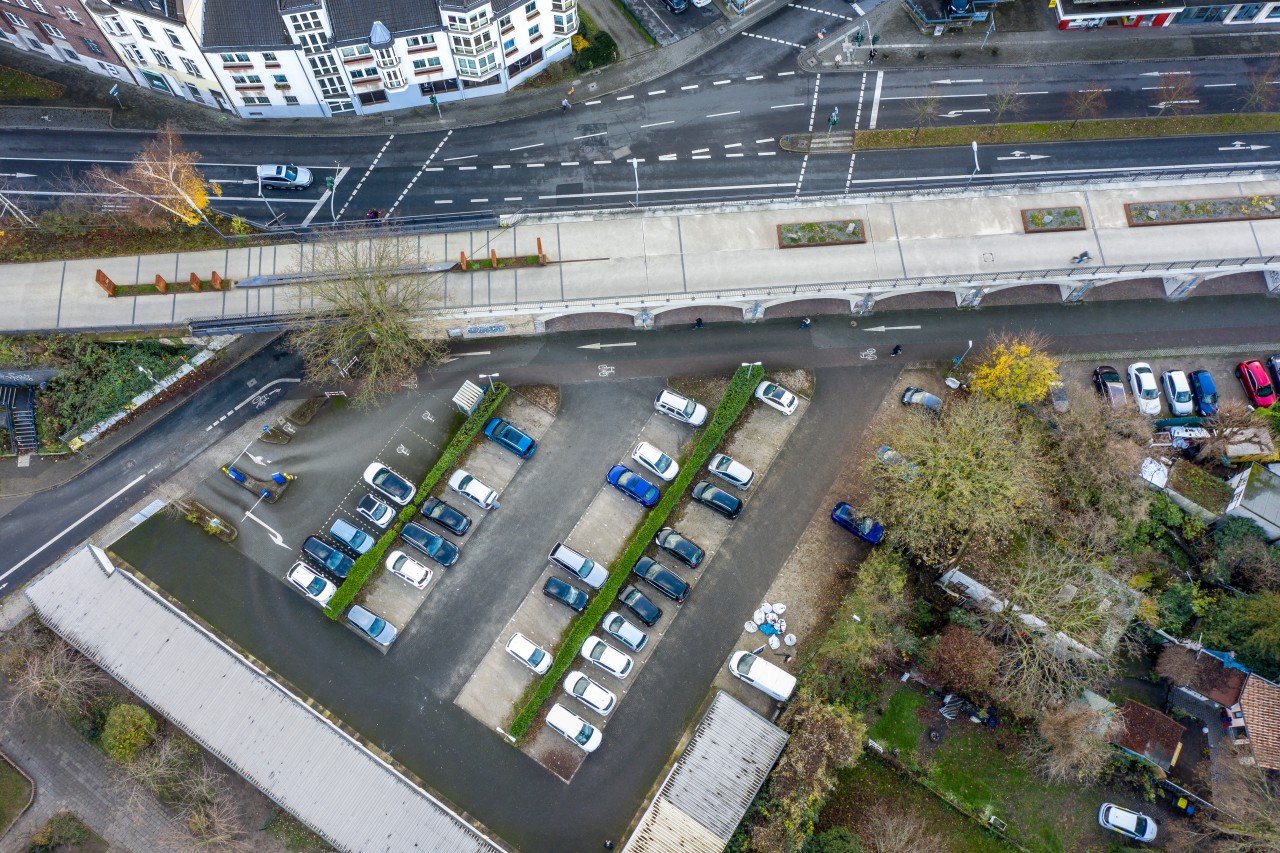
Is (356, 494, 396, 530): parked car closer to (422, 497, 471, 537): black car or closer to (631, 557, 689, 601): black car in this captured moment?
(422, 497, 471, 537): black car

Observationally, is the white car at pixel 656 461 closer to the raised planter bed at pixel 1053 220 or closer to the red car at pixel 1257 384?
the raised planter bed at pixel 1053 220

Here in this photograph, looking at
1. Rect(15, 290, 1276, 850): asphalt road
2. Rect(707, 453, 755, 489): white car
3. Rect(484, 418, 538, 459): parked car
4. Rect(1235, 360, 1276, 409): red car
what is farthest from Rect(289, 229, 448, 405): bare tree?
Rect(1235, 360, 1276, 409): red car

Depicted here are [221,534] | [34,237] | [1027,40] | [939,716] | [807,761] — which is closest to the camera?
[807,761]

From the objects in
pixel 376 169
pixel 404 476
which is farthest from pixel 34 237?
pixel 404 476

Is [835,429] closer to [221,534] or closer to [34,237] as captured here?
[221,534]

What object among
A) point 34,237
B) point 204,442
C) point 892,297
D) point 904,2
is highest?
point 904,2

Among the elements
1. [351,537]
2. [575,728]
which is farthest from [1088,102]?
[351,537]
